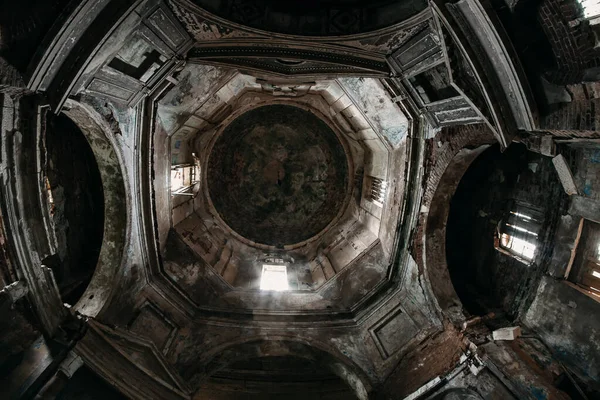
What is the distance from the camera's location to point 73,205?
7793 millimetres

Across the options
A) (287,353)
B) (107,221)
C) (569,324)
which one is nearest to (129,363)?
(107,221)

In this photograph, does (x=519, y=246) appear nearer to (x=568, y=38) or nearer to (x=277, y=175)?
(x=568, y=38)

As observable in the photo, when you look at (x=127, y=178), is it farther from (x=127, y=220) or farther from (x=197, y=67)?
(x=197, y=67)

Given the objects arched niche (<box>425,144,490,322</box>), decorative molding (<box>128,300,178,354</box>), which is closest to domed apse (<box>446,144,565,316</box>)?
arched niche (<box>425,144,490,322</box>)

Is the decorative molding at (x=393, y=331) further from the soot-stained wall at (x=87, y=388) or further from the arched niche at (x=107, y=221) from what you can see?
the arched niche at (x=107, y=221)

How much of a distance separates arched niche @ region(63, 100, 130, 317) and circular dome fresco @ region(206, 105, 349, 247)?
492 centimetres

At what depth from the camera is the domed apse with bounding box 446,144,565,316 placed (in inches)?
272

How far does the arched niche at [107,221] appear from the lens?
684 cm

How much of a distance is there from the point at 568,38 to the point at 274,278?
929 cm

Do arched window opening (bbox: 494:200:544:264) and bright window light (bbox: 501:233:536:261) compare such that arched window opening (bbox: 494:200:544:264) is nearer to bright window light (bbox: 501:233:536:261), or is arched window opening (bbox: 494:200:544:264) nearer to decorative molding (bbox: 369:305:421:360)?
bright window light (bbox: 501:233:536:261)

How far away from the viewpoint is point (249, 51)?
613cm

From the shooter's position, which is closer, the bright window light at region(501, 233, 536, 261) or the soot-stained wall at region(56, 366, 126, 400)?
the soot-stained wall at region(56, 366, 126, 400)

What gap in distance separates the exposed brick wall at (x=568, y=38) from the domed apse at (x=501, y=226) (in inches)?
116

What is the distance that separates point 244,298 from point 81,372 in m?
4.75
